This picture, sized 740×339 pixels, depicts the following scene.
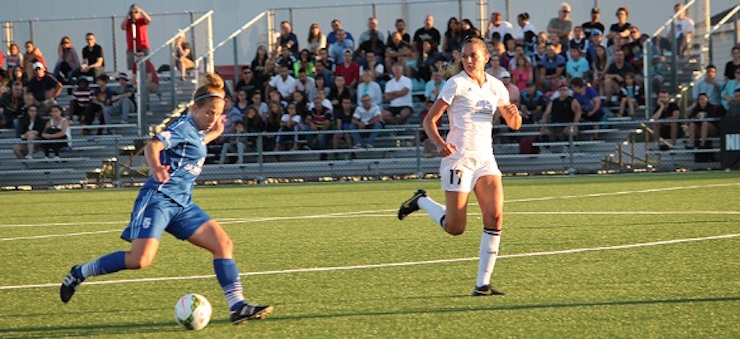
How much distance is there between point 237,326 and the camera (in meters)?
7.49

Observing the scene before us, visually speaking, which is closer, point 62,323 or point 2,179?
point 62,323

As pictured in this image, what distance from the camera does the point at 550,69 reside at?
2358 centimetres

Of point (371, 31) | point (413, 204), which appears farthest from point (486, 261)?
point (371, 31)

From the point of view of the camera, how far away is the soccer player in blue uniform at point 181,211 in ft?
24.6

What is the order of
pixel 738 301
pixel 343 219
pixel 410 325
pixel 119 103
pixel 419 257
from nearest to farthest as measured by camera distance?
pixel 410 325, pixel 738 301, pixel 419 257, pixel 343 219, pixel 119 103

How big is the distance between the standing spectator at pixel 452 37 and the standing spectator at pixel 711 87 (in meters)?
4.71

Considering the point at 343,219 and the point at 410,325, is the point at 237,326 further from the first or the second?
the point at 343,219

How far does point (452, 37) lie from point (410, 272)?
1517 cm

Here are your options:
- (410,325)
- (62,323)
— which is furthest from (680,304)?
(62,323)

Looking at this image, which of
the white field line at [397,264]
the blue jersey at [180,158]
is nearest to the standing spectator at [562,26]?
the white field line at [397,264]

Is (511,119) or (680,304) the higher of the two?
(511,119)

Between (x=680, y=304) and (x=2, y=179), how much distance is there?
58.9ft


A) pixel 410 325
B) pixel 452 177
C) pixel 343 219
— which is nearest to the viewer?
pixel 410 325

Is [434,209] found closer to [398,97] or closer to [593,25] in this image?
[398,97]
